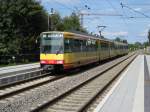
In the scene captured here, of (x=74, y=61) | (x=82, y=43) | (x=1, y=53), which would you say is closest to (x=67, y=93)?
(x=74, y=61)

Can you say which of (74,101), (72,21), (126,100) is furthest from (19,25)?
(72,21)

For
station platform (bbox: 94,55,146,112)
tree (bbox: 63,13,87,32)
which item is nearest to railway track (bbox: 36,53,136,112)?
station platform (bbox: 94,55,146,112)

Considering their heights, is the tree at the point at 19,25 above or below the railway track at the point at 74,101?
above

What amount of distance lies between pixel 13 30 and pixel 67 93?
32.0 m

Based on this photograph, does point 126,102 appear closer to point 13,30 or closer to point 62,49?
point 62,49

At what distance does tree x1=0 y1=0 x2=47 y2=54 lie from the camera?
151ft

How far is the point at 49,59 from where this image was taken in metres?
25.8

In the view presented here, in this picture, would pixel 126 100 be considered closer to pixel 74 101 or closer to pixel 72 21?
pixel 74 101

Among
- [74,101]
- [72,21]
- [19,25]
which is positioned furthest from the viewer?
[72,21]

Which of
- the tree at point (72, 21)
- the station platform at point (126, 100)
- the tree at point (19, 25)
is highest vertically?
the tree at point (72, 21)

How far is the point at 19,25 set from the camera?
48500 millimetres

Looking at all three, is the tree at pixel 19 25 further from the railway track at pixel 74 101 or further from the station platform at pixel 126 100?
the station platform at pixel 126 100

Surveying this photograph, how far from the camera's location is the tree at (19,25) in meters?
46.2

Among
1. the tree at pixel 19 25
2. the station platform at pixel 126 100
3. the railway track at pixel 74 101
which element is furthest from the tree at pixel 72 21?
the station platform at pixel 126 100
